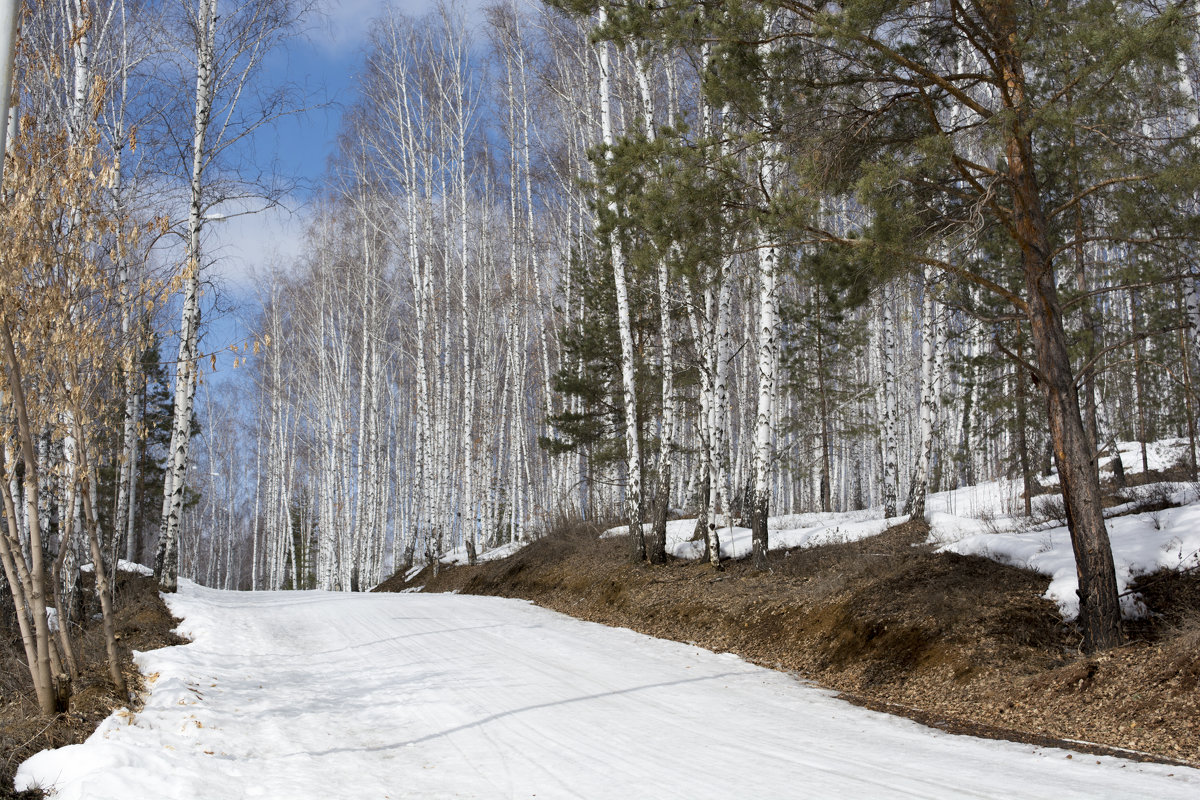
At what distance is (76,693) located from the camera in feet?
19.1

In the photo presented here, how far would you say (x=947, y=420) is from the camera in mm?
30203

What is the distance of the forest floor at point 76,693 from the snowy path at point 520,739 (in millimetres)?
237

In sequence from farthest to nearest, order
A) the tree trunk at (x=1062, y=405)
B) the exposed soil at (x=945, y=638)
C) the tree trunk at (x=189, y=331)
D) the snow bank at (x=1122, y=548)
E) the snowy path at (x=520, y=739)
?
the tree trunk at (x=189, y=331), the snow bank at (x=1122, y=548), the tree trunk at (x=1062, y=405), the exposed soil at (x=945, y=638), the snowy path at (x=520, y=739)

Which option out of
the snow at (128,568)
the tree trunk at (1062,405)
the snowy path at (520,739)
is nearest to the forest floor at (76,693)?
the snowy path at (520,739)

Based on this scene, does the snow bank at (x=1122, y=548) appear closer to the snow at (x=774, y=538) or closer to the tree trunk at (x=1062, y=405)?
the tree trunk at (x=1062, y=405)

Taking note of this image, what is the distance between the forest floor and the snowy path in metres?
0.24

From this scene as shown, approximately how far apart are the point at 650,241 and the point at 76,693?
6.57 m

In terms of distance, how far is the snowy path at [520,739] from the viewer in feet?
14.3

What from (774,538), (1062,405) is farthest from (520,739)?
(774,538)

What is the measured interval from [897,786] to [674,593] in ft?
23.1

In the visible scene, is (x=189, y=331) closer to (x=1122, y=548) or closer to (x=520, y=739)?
(x=520, y=739)

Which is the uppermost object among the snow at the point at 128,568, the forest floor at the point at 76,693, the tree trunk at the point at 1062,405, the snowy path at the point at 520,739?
the tree trunk at the point at 1062,405

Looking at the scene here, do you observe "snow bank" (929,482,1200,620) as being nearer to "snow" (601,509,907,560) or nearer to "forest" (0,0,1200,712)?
"forest" (0,0,1200,712)

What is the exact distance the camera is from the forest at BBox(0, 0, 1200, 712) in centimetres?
598
